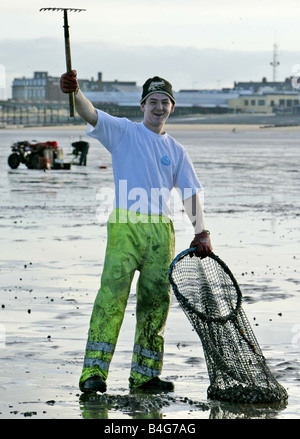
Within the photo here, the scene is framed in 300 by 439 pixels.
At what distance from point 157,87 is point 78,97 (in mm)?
660

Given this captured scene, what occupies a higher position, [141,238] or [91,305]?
[141,238]

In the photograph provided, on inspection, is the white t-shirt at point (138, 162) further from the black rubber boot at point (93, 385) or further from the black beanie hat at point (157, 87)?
the black rubber boot at point (93, 385)

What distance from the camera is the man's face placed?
7.61 metres

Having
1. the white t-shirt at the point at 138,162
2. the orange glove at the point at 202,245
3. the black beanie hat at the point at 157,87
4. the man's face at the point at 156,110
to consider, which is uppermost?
the black beanie hat at the point at 157,87

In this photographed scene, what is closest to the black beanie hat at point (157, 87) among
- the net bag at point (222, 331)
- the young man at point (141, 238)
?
the young man at point (141, 238)

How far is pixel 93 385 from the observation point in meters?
7.20

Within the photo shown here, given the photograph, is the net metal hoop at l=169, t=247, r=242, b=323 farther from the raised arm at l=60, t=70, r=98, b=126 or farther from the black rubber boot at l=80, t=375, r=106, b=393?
the raised arm at l=60, t=70, r=98, b=126

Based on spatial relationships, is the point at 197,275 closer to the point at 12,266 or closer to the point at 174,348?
the point at 174,348

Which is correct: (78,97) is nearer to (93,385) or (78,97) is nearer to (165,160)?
(165,160)

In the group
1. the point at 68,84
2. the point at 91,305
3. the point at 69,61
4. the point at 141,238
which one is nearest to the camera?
the point at 68,84

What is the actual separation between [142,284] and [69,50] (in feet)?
5.14

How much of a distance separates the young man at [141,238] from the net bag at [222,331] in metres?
0.16

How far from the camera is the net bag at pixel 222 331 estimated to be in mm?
7195

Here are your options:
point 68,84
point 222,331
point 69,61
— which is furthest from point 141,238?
point 69,61
